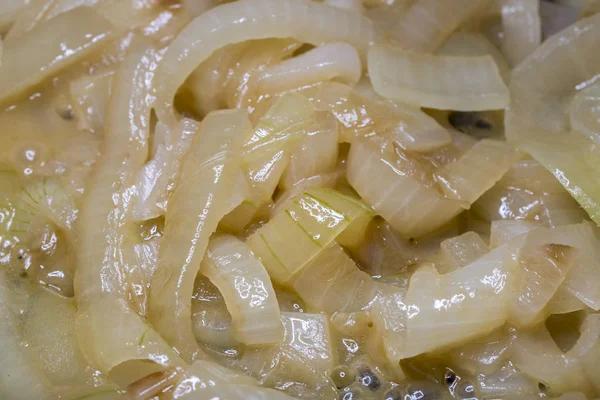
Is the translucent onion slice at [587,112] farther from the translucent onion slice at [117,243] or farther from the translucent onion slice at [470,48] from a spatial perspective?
the translucent onion slice at [117,243]

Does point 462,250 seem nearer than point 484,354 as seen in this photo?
No

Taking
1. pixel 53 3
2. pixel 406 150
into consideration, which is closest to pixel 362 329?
pixel 406 150

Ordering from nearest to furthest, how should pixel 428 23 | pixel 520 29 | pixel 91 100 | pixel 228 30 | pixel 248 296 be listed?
pixel 248 296, pixel 228 30, pixel 91 100, pixel 428 23, pixel 520 29

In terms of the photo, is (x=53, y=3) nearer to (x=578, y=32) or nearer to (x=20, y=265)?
(x=20, y=265)

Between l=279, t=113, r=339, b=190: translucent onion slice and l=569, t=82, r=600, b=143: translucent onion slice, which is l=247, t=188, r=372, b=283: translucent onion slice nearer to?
l=279, t=113, r=339, b=190: translucent onion slice

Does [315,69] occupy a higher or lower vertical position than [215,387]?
higher

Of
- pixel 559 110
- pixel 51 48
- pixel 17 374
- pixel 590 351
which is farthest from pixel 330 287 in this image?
pixel 51 48

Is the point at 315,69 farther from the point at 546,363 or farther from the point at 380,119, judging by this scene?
the point at 546,363

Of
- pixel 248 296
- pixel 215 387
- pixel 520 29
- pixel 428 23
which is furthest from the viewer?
pixel 520 29
